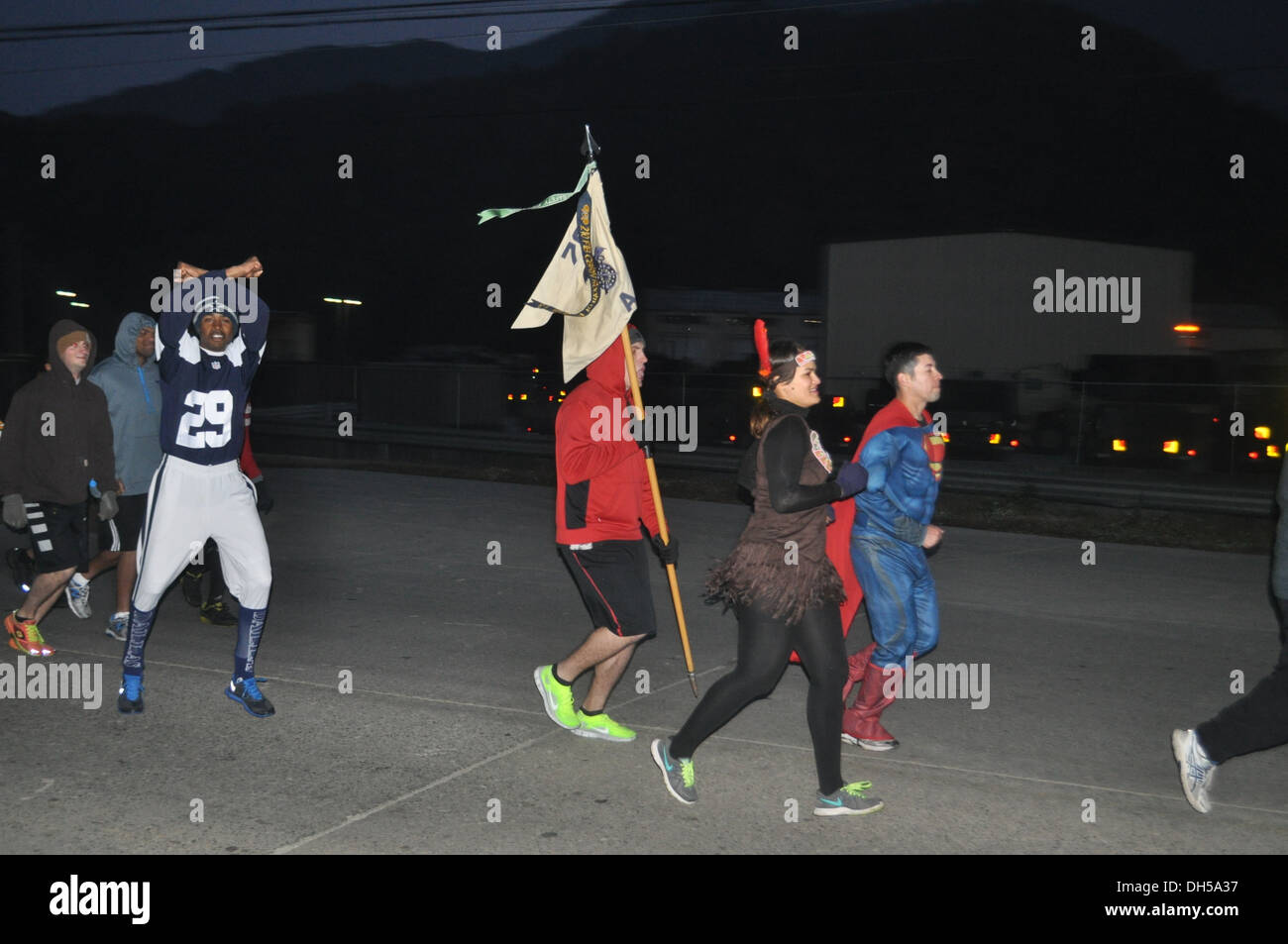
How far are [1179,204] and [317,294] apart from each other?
182ft

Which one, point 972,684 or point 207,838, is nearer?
point 207,838

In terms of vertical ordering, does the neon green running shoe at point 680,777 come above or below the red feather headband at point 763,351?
below

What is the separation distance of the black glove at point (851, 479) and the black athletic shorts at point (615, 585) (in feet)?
3.56

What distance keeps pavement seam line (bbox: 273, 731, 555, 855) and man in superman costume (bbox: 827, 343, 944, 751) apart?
153 cm

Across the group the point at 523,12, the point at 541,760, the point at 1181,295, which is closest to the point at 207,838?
the point at 541,760

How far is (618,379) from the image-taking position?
18.2ft

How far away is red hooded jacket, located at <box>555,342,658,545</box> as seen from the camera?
536 cm

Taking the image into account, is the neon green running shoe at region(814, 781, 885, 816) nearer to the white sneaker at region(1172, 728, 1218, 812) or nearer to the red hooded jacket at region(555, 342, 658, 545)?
the white sneaker at region(1172, 728, 1218, 812)

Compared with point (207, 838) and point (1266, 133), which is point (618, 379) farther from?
point (1266, 133)

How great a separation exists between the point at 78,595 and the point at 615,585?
4.46m

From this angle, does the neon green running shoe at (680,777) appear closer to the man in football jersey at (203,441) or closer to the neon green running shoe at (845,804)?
the neon green running shoe at (845,804)

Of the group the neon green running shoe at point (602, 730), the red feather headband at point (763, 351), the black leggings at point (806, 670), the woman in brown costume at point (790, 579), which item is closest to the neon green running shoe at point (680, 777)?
the woman in brown costume at point (790, 579)

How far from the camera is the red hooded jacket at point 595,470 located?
5.36m

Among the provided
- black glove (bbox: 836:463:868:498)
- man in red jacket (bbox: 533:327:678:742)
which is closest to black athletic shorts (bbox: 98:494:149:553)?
man in red jacket (bbox: 533:327:678:742)
